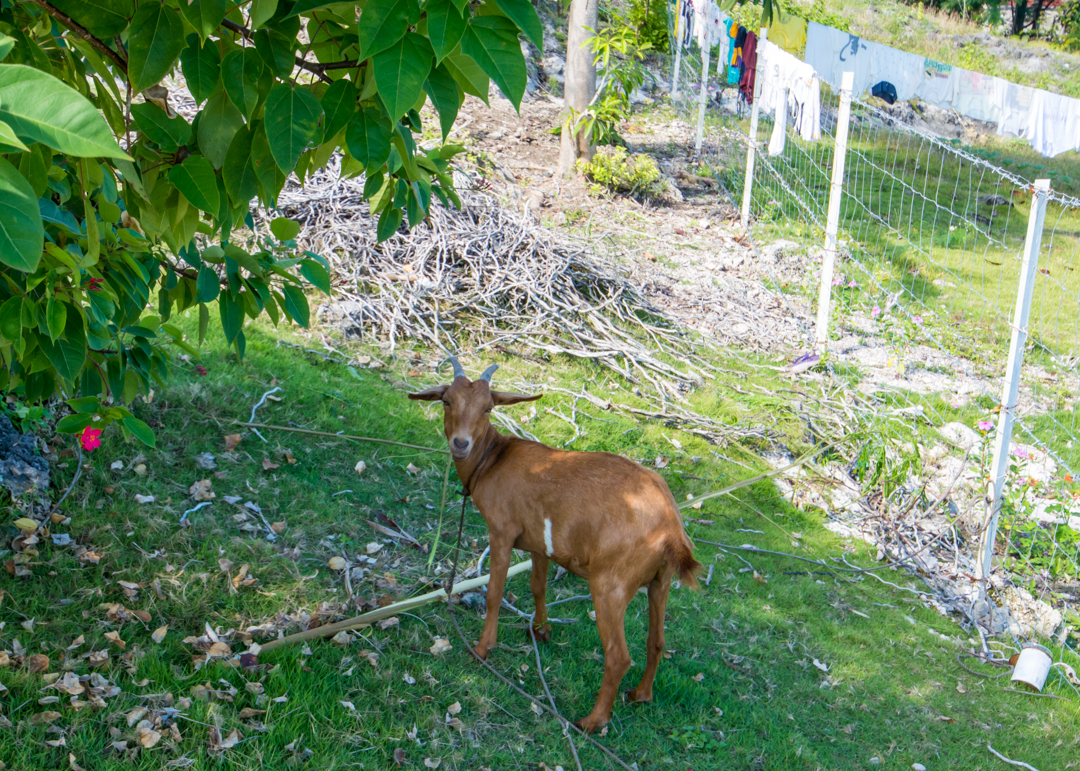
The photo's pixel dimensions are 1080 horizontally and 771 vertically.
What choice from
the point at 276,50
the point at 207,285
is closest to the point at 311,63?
the point at 276,50

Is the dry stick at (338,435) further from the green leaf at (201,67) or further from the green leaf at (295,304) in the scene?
the green leaf at (201,67)

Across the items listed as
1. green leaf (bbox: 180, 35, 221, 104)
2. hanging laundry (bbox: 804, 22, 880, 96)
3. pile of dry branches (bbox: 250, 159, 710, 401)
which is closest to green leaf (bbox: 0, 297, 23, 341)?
green leaf (bbox: 180, 35, 221, 104)

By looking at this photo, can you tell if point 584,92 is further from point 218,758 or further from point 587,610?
point 218,758

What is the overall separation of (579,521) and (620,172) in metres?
8.54

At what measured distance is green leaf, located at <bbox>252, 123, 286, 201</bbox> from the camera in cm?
200

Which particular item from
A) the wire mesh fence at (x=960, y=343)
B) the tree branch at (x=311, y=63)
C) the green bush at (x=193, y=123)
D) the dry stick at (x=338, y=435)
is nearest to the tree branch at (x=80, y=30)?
the green bush at (x=193, y=123)

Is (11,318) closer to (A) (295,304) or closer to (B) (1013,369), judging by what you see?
(A) (295,304)

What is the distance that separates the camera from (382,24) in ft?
5.22

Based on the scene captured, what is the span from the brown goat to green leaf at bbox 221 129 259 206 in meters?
2.19

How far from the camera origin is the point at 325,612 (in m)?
4.22

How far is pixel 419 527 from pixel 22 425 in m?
2.19

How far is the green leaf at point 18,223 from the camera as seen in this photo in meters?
1.16

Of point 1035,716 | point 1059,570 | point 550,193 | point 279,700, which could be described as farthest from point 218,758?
point 550,193

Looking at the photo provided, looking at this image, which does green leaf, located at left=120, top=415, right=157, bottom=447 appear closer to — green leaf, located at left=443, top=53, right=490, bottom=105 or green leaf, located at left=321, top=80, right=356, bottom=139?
green leaf, located at left=321, top=80, right=356, bottom=139
